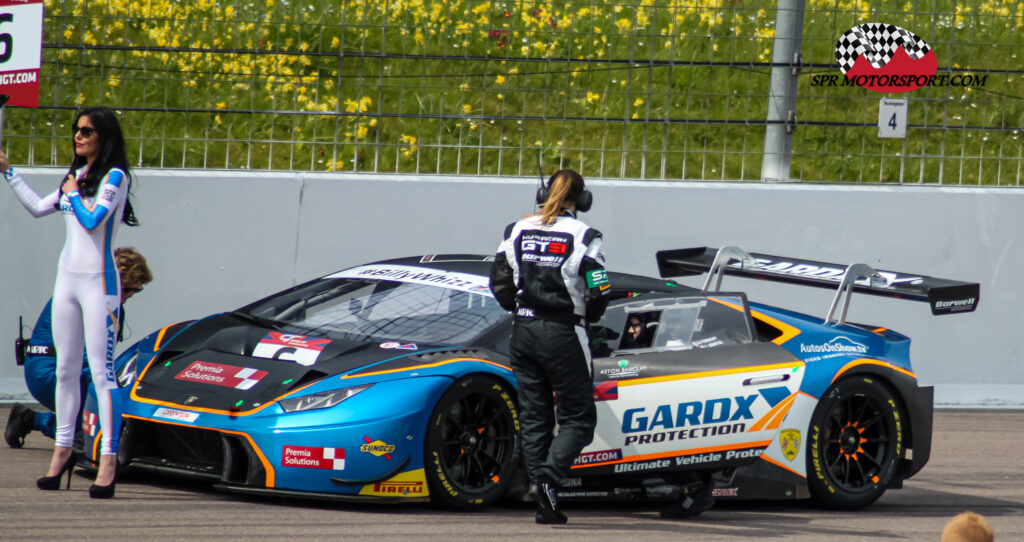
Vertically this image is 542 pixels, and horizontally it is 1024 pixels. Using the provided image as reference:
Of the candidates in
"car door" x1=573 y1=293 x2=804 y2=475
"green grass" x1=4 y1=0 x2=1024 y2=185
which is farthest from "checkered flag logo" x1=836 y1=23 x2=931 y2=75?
"car door" x1=573 y1=293 x2=804 y2=475

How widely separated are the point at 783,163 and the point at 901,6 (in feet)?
6.13

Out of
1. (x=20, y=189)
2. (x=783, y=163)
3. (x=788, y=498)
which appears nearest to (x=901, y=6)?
(x=783, y=163)

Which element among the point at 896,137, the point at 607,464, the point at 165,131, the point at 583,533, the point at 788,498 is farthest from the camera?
the point at 896,137

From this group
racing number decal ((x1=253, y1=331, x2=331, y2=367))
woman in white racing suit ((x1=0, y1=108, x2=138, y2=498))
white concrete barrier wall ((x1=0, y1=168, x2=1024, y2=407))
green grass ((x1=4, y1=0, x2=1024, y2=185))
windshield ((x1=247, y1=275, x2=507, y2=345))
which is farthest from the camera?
green grass ((x1=4, y1=0, x2=1024, y2=185))

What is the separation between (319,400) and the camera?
6238 millimetres

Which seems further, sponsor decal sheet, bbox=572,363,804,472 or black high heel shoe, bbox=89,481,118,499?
sponsor decal sheet, bbox=572,363,804,472

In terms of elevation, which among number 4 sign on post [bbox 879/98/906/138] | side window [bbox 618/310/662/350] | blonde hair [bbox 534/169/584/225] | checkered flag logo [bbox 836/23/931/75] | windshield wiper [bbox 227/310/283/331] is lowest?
windshield wiper [bbox 227/310/283/331]

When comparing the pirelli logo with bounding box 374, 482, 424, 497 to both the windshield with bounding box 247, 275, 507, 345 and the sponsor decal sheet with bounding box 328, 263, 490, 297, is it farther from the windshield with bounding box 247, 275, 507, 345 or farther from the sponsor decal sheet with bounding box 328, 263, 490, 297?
the sponsor decal sheet with bounding box 328, 263, 490, 297

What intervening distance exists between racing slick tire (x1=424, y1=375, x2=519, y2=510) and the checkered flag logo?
599 centimetres

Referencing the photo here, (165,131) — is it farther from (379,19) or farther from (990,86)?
(990,86)

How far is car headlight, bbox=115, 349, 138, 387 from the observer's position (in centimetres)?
673

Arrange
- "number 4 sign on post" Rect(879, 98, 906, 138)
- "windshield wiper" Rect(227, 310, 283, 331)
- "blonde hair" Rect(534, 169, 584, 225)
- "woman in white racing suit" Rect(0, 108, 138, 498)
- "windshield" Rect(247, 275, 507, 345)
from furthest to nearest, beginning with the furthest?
"number 4 sign on post" Rect(879, 98, 906, 138)
"windshield wiper" Rect(227, 310, 283, 331)
"windshield" Rect(247, 275, 507, 345)
"blonde hair" Rect(534, 169, 584, 225)
"woman in white racing suit" Rect(0, 108, 138, 498)

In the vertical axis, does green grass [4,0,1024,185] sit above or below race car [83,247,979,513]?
above

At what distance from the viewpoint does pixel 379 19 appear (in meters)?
10.8
